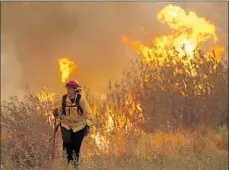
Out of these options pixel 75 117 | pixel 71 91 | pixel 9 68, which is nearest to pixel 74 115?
pixel 75 117

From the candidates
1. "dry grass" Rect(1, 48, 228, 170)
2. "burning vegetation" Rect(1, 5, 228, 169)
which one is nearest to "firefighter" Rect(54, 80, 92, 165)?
"dry grass" Rect(1, 48, 228, 170)

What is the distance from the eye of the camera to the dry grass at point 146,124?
859 cm

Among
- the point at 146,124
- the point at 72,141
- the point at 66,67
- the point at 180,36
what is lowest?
the point at 72,141

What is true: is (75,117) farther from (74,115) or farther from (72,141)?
(72,141)

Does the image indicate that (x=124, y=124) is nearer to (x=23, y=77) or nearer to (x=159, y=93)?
(x=159, y=93)

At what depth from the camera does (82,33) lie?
11.9 metres

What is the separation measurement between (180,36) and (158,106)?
1.61 m

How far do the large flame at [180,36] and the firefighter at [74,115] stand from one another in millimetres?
3624

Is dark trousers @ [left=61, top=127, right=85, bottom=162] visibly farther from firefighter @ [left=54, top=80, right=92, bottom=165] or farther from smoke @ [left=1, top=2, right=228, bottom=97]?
smoke @ [left=1, top=2, right=228, bottom=97]

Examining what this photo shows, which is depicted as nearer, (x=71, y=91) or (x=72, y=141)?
(x=71, y=91)

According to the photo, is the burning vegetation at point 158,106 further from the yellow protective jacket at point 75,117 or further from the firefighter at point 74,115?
the yellow protective jacket at point 75,117

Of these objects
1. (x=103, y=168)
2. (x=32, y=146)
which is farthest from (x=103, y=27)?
(x=103, y=168)

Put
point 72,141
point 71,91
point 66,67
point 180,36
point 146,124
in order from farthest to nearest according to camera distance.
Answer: point 180,36
point 66,67
point 146,124
point 72,141
point 71,91

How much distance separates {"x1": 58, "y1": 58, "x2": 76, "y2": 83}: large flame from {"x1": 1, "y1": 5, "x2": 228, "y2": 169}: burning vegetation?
0.07 ft
